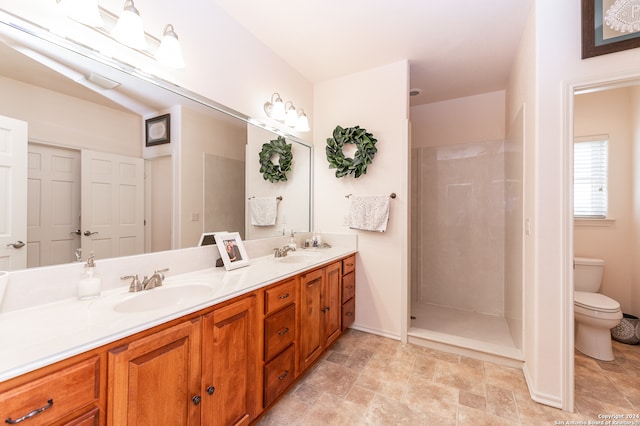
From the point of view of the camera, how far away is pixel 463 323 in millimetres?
2738

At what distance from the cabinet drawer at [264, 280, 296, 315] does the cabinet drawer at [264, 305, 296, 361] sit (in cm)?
4

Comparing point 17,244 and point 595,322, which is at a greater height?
point 17,244

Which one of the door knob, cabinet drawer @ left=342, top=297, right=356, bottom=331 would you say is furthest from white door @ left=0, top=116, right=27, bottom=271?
cabinet drawer @ left=342, top=297, right=356, bottom=331

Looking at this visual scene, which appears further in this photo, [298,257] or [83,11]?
[298,257]

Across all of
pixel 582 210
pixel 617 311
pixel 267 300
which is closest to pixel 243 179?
pixel 267 300

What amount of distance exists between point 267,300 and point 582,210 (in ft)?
10.2

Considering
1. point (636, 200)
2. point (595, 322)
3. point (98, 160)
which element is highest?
point (98, 160)

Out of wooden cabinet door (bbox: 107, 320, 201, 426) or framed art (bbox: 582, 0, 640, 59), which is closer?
wooden cabinet door (bbox: 107, 320, 201, 426)

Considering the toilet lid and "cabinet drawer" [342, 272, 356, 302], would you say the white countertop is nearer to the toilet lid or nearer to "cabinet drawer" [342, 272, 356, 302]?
"cabinet drawer" [342, 272, 356, 302]

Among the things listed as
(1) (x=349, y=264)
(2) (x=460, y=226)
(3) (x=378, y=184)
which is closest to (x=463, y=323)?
(2) (x=460, y=226)

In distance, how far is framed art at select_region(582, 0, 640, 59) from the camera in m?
1.42

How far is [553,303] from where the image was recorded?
1.58 metres

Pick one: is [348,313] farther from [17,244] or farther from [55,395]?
[17,244]

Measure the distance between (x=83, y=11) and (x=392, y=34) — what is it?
6.14 ft
